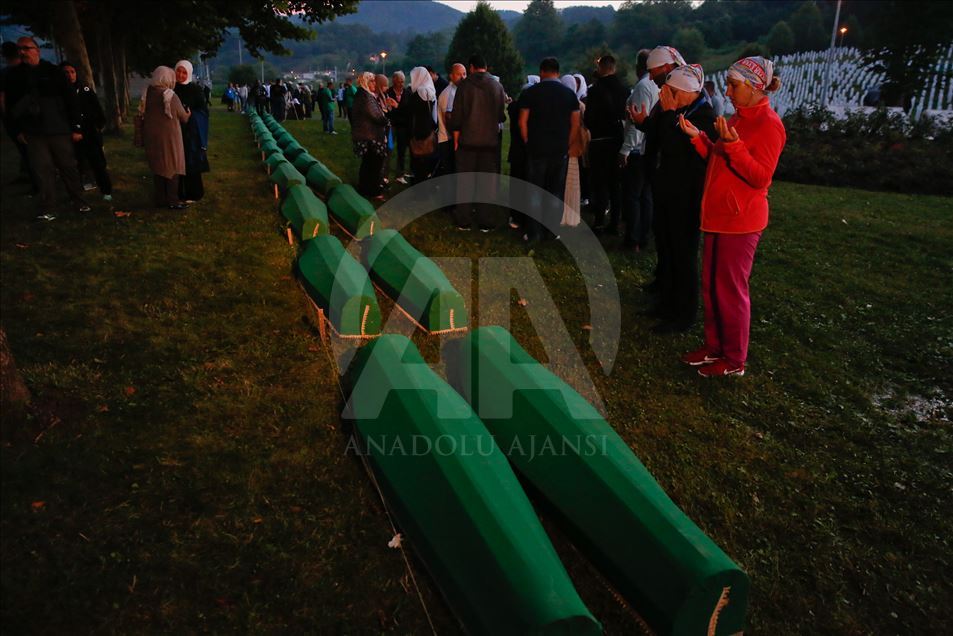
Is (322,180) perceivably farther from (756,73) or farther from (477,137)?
(756,73)

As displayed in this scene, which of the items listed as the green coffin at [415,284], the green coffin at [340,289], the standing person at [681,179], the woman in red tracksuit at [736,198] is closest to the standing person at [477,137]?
the green coffin at [415,284]

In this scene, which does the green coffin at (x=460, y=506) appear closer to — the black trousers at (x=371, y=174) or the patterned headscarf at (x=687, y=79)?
the patterned headscarf at (x=687, y=79)

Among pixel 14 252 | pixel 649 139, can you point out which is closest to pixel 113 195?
pixel 14 252

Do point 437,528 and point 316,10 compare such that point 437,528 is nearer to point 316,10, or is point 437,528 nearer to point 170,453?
point 170,453

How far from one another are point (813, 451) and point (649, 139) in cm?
322

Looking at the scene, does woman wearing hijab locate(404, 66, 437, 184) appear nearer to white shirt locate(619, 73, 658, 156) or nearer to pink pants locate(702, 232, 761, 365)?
white shirt locate(619, 73, 658, 156)

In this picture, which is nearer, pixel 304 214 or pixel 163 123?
pixel 304 214

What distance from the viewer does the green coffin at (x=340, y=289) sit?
4859 mm

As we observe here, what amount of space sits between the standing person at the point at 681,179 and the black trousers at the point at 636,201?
5.97 ft

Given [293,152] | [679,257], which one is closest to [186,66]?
[293,152]

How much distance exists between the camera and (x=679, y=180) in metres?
5.17

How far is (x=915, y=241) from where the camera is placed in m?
9.34

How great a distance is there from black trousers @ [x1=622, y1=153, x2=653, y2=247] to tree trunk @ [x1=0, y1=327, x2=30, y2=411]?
653 centimetres

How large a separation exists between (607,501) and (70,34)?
1697 centimetres
